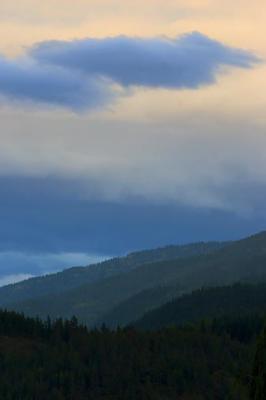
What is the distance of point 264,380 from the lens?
74250 millimetres

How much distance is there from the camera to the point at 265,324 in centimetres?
7312

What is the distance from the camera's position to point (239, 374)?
76.8m

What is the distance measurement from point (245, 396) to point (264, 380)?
2.78 metres

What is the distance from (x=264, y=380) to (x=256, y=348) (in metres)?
2.22

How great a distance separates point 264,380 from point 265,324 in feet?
13.2

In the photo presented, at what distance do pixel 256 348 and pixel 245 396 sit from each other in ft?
12.4

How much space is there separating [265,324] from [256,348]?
2.65m

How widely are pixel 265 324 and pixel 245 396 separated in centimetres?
631

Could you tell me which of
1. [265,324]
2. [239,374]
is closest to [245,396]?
[239,374]

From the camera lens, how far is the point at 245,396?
76375 mm

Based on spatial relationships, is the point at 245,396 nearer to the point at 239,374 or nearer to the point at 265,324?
Answer: the point at 239,374
